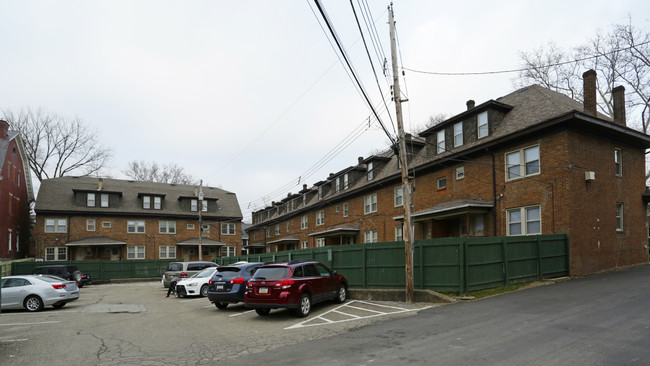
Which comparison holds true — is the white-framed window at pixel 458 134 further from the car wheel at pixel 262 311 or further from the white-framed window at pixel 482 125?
the car wheel at pixel 262 311

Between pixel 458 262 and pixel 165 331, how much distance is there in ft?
29.9

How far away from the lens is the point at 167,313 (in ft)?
48.6

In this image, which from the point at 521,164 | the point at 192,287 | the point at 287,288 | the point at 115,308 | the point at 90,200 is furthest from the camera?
the point at 90,200

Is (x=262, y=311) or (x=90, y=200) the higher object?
(x=90, y=200)

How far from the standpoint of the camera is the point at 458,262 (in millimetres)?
13883

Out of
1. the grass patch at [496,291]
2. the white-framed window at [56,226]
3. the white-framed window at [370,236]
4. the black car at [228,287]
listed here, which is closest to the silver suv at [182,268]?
the black car at [228,287]

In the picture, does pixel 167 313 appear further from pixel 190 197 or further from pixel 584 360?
pixel 190 197

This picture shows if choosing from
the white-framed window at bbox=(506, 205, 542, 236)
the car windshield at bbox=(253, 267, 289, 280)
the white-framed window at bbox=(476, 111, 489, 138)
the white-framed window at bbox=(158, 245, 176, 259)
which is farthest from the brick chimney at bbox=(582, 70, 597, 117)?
the white-framed window at bbox=(158, 245, 176, 259)

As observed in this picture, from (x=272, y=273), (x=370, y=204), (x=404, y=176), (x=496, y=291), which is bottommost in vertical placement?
(x=496, y=291)

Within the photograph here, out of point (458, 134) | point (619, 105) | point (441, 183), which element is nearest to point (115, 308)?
point (441, 183)

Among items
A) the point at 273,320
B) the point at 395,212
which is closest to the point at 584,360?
the point at 273,320

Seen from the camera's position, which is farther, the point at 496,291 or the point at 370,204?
the point at 370,204

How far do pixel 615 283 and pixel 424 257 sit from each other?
6.38 m

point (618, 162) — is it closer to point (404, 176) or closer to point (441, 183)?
point (441, 183)
